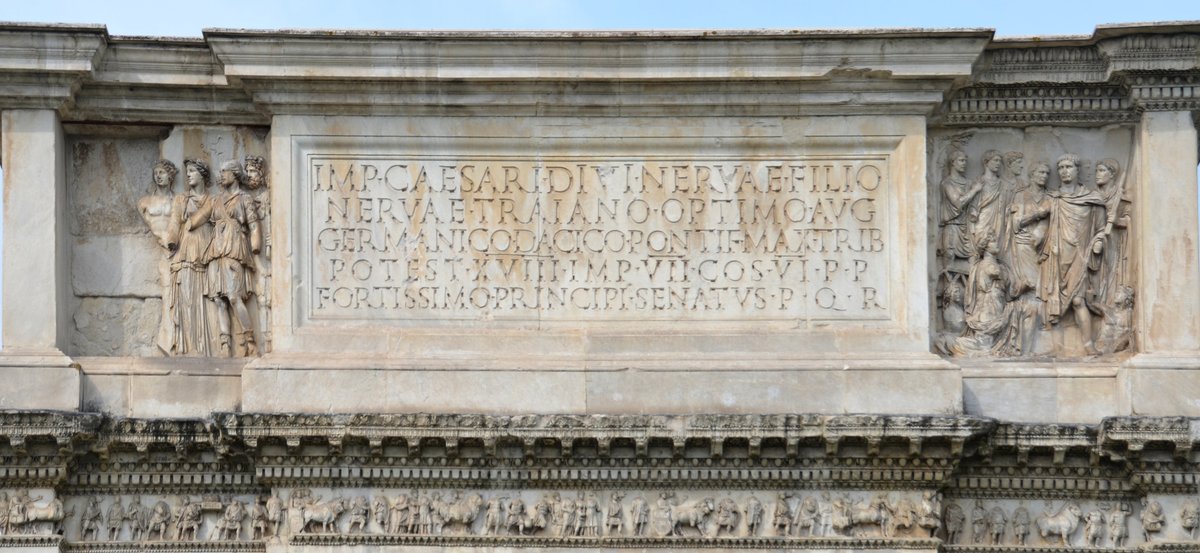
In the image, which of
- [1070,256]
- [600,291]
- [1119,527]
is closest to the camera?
[1119,527]

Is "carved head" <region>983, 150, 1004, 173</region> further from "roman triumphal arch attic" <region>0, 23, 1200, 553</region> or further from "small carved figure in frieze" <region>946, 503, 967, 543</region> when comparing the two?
"small carved figure in frieze" <region>946, 503, 967, 543</region>

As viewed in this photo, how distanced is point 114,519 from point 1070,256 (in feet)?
24.8

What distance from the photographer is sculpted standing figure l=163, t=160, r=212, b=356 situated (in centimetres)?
2223

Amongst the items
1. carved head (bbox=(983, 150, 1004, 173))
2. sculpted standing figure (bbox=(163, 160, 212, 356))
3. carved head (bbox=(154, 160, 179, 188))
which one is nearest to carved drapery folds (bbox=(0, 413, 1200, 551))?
sculpted standing figure (bbox=(163, 160, 212, 356))

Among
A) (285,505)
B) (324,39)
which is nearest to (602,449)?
(285,505)

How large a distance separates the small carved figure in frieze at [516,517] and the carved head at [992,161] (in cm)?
449

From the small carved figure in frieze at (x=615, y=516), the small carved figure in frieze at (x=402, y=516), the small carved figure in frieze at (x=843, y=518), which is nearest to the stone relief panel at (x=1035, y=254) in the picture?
the small carved figure in frieze at (x=843, y=518)

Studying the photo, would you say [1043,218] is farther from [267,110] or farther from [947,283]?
[267,110]

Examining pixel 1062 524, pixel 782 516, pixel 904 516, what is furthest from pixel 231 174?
pixel 1062 524

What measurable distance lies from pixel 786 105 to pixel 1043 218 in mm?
2172

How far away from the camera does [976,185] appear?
886 inches

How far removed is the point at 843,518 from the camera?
21.7 meters

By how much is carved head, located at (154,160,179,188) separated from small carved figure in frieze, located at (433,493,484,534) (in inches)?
130

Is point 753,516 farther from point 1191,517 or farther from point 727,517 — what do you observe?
point 1191,517
